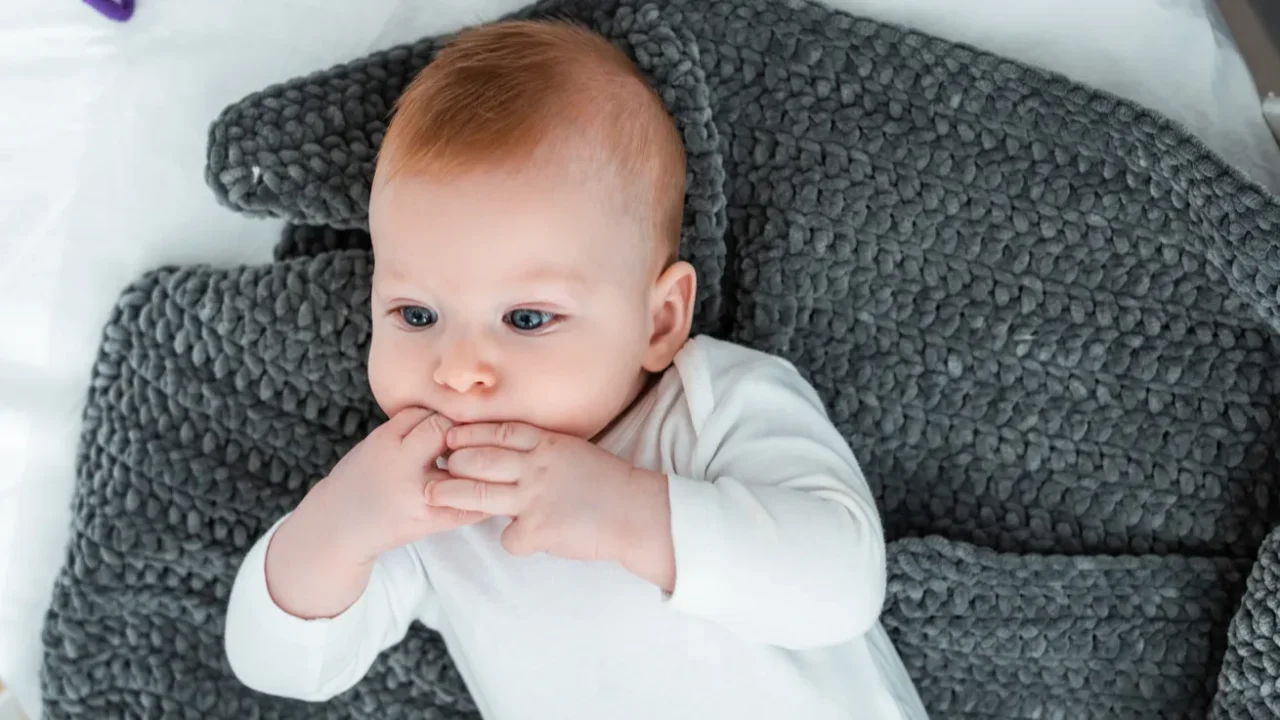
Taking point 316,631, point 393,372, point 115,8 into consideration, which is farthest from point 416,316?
point 115,8

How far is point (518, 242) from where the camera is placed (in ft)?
3.03

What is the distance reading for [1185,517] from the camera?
115 cm

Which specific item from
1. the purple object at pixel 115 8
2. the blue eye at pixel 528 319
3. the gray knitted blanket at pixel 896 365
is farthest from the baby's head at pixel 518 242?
the purple object at pixel 115 8

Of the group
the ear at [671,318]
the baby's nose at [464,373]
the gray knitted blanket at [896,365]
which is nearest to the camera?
the baby's nose at [464,373]

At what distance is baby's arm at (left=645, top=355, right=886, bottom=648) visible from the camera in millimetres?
935

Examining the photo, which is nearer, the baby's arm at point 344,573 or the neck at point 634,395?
the baby's arm at point 344,573

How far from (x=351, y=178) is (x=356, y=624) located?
41 centimetres

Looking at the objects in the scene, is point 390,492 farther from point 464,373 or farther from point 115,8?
point 115,8

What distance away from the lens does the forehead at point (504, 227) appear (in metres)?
0.92

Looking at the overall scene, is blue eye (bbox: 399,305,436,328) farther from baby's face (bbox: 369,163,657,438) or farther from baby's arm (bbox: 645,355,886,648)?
baby's arm (bbox: 645,355,886,648)

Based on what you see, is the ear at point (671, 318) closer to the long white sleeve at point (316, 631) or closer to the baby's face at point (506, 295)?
the baby's face at point (506, 295)

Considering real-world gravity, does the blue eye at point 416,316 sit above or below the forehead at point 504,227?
below

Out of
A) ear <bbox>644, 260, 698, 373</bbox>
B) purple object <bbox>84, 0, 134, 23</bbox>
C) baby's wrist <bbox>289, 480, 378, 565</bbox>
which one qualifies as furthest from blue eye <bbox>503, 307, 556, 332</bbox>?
purple object <bbox>84, 0, 134, 23</bbox>

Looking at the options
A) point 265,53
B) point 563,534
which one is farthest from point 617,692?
point 265,53
